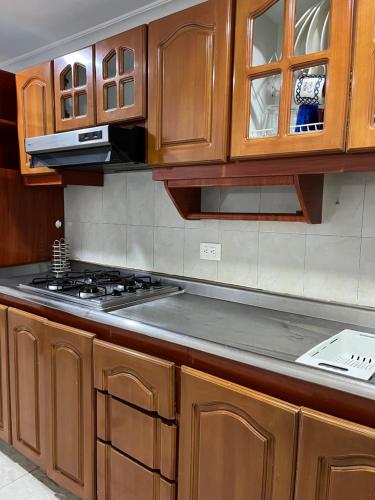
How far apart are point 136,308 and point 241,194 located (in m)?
0.69

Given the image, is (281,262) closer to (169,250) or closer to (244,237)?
(244,237)

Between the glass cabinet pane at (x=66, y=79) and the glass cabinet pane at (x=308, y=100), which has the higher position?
the glass cabinet pane at (x=66, y=79)

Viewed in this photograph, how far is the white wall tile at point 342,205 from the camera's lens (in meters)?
1.37

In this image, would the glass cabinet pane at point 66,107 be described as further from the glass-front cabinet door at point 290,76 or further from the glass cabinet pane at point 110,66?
the glass-front cabinet door at point 290,76

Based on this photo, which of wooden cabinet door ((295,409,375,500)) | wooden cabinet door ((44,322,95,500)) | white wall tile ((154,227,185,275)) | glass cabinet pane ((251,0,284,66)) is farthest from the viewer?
white wall tile ((154,227,185,275))

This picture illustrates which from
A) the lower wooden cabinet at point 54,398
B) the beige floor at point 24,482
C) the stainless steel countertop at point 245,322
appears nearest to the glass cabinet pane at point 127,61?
the stainless steel countertop at point 245,322

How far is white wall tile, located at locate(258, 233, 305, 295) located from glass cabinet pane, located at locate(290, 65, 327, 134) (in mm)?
506

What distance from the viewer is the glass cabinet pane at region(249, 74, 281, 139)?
1204 mm

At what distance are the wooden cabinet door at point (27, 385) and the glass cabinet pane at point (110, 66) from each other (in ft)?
3.69

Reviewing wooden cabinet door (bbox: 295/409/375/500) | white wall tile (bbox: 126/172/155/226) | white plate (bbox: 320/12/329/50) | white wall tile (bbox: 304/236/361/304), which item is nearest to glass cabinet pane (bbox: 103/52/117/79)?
white wall tile (bbox: 126/172/155/226)

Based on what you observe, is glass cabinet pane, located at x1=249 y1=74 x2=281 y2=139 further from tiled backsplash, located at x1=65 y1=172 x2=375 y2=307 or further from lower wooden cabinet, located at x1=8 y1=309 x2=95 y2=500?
lower wooden cabinet, located at x1=8 y1=309 x2=95 y2=500

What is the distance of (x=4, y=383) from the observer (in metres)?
1.87

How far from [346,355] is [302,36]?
1012 mm

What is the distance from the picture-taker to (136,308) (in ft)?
5.02
